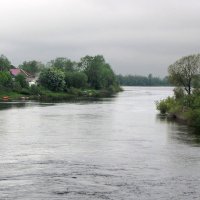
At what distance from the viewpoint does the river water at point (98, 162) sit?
19.8 m

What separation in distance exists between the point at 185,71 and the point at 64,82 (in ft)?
205

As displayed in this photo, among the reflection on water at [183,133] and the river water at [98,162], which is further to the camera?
the reflection on water at [183,133]

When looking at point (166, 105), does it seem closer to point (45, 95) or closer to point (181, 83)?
point (181, 83)

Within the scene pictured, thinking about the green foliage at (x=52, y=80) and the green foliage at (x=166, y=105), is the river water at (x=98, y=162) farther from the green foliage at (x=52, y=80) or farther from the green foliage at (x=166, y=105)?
the green foliage at (x=52, y=80)

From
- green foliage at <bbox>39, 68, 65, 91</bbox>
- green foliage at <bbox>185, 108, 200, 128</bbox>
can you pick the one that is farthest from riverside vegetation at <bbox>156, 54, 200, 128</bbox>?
green foliage at <bbox>39, 68, 65, 91</bbox>

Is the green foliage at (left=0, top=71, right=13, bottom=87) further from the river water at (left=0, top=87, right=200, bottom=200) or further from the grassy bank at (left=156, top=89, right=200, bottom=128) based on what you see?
the river water at (left=0, top=87, right=200, bottom=200)

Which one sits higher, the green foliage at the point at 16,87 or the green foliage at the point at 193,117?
the green foliage at the point at 16,87

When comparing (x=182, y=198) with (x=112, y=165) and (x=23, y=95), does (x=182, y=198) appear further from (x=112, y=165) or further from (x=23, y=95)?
(x=23, y=95)

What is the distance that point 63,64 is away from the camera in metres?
176

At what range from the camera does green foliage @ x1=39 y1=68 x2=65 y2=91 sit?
119 meters

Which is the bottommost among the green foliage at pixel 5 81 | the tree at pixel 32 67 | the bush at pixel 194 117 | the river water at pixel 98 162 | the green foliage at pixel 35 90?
the river water at pixel 98 162

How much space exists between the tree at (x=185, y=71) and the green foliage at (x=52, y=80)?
59.8 metres

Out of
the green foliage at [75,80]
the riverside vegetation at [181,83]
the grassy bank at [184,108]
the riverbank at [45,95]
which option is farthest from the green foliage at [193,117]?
the green foliage at [75,80]

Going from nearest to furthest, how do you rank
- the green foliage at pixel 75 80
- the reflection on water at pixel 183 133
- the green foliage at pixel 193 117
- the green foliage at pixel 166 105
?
the reflection on water at pixel 183 133 → the green foliage at pixel 193 117 → the green foliage at pixel 166 105 → the green foliage at pixel 75 80
